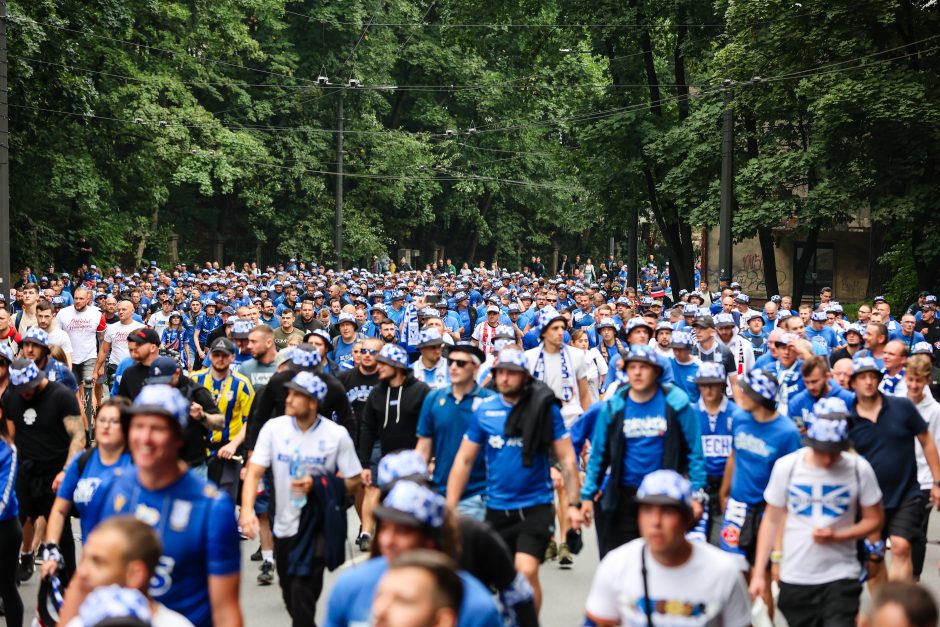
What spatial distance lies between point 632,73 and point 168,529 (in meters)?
32.2

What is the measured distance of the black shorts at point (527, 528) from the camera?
718 centimetres

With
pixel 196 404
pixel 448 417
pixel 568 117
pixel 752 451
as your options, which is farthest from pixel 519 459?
pixel 568 117

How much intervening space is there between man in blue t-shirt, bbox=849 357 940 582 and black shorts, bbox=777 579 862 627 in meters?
1.91

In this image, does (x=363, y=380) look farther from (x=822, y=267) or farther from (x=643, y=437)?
(x=822, y=267)

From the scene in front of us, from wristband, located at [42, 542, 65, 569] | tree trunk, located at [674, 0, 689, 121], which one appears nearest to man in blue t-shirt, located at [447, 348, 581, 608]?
wristband, located at [42, 542, 65, 569]

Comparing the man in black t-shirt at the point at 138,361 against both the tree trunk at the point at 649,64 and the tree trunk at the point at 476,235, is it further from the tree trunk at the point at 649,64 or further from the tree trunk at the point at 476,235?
the tree trunk at the point at 476,235

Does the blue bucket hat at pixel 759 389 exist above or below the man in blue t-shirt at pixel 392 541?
above

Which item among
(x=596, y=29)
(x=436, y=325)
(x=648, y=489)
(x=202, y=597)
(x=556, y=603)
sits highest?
(x=596, y=29)

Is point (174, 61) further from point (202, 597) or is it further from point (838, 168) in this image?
point (202, 597)

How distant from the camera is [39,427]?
8.56 metres

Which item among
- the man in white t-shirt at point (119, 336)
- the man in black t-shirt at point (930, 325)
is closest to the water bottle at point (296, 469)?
the man in white t-shirt at point (119, 336)

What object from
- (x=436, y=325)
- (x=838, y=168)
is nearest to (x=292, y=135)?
(x=838, y=168)

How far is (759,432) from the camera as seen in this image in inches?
300

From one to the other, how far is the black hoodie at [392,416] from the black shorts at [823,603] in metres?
3.75
